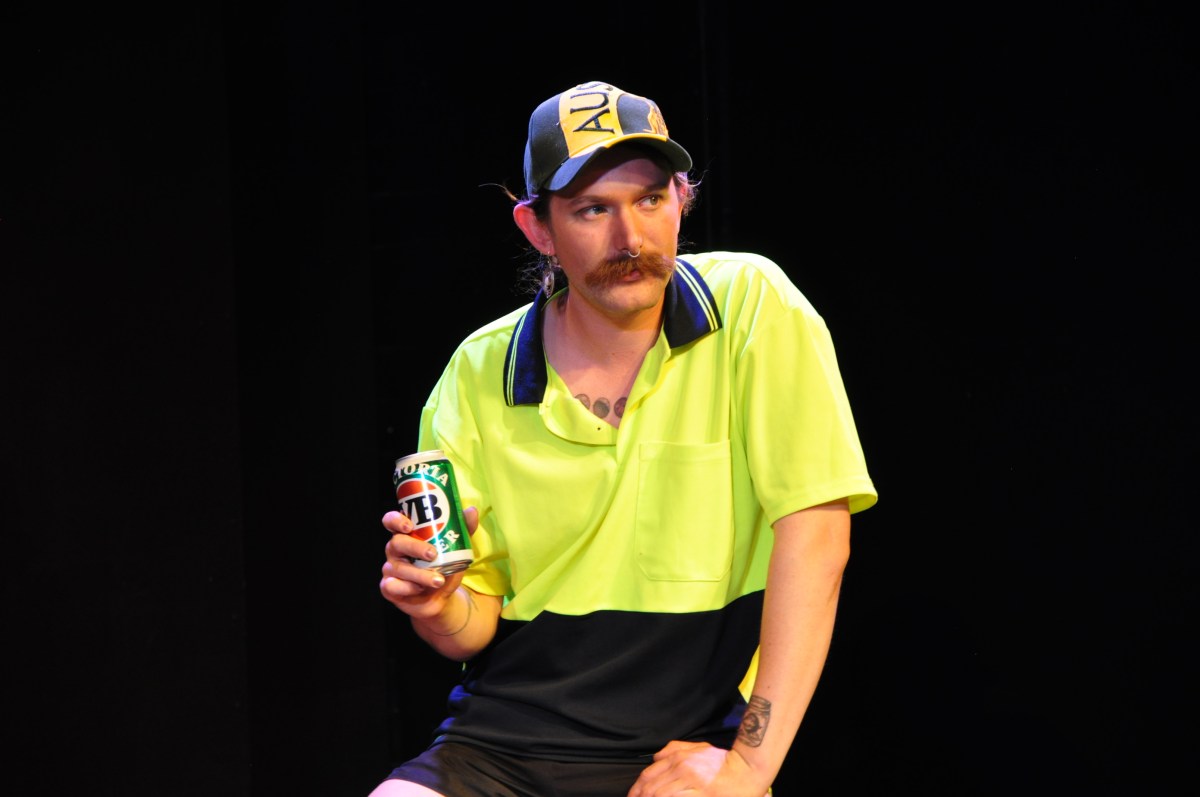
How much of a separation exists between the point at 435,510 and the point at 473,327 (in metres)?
1.22

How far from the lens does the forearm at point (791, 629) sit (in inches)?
61.8

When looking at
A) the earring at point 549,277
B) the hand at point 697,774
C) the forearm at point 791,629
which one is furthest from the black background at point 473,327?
the hand at point 697,774

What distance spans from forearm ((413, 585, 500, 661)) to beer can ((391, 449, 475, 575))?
184 millimetres

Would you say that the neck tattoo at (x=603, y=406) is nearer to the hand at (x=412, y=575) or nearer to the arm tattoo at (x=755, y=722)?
the hand at (x=412, y=575)

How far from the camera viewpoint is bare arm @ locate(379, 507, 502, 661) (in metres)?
1.58

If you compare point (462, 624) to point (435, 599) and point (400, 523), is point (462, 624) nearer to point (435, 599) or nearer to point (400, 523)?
point (435, 599)

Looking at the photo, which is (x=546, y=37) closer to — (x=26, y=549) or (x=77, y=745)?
(x=26, y=549)


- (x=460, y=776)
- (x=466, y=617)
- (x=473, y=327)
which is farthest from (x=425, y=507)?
(x=473, y=327)

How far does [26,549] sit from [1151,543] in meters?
2.05

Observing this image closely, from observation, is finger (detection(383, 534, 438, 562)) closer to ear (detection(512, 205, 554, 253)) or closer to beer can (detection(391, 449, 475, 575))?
beer can (detection(391, 449, 475, 575))

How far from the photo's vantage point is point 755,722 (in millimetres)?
1572

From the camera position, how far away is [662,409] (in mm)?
1741

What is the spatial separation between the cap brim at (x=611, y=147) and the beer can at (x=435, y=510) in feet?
1.42

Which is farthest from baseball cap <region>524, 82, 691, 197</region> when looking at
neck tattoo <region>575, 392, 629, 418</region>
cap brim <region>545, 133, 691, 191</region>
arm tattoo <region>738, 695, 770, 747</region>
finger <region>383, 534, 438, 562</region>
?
arm tattoo <region>738, 695, 770, 747</region>
